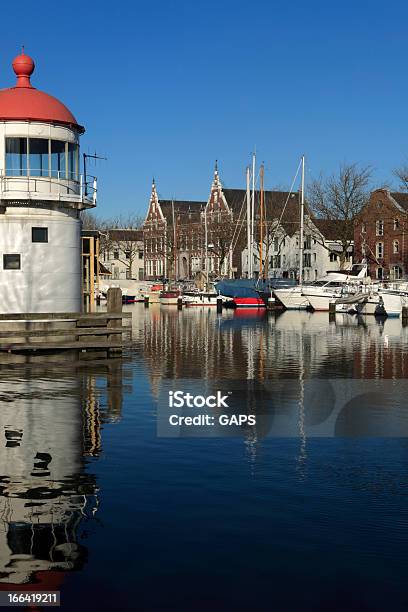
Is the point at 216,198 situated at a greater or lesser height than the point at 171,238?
greater

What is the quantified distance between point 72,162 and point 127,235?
458 feet

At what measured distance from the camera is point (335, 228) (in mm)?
106125

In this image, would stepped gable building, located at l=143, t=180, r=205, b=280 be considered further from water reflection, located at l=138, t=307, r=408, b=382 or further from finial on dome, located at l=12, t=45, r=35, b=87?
finial on dome, located at l=12, t=45, r=35, b=87

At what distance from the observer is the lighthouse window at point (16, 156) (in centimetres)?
3034

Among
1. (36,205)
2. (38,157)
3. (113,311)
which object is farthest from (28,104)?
(113,311)

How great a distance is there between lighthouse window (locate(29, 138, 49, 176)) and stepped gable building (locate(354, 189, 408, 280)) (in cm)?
7263

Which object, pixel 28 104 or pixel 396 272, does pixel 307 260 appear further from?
pixel 28 104

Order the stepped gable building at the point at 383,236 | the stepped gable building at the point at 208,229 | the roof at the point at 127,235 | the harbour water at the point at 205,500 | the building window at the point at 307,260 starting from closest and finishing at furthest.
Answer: the harbour water at the point at 205,500
the stepped gable building at the point at 383,236
the stepped gable building at the point at 208,229
the building window at the point at 307,260
the roof at the point at 127,235

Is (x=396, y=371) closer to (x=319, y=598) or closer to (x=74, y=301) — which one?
(x=74, y=301)

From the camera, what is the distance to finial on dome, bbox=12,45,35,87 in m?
32.1

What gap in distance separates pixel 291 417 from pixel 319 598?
34.4 feet

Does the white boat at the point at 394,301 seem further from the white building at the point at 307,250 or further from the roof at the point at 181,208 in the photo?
the roof at the point at 181,208

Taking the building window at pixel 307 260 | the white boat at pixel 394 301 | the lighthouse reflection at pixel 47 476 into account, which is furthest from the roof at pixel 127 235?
the lighthouse reflection at pixel 47 476

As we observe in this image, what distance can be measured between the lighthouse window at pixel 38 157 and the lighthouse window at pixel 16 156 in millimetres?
262
